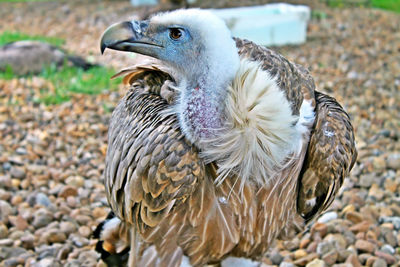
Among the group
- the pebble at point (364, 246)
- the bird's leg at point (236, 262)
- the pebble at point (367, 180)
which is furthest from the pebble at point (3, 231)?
the pebble at point (367, 180)

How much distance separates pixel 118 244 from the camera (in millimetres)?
3188

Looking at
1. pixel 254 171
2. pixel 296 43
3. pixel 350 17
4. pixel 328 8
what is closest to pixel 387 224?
pixel 254 171

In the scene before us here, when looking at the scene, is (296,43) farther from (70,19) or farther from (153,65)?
(153,65)

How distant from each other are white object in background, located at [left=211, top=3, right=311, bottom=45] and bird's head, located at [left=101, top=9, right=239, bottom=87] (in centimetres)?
519

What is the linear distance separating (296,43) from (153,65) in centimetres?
578

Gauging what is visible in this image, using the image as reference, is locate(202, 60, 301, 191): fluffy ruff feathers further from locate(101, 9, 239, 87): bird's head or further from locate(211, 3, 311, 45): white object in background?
locate(211, 3, 311, 45): white object in background

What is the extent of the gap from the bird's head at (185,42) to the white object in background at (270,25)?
5187 mm

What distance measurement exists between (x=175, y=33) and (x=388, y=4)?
10.5m

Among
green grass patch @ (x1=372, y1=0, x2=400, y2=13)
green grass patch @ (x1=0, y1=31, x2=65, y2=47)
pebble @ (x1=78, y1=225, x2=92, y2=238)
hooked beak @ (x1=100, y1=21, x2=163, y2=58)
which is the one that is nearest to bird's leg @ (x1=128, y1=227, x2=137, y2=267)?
pebble @ (x1=78, y1=225, x2=92, y2=238)

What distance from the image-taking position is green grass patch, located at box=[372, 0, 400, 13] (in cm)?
1154

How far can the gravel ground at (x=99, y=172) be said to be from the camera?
3469mm

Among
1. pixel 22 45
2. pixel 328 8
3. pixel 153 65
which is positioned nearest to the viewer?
pixel 153 65

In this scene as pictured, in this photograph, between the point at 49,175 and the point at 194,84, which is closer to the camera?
the point at 194,84

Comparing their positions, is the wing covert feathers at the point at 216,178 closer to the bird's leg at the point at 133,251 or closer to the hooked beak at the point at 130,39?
the bird's leg at the point at 133,251
